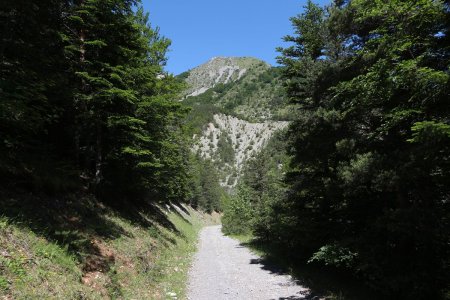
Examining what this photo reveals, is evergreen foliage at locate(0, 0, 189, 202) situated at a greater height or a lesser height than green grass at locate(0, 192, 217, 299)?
Result: greater

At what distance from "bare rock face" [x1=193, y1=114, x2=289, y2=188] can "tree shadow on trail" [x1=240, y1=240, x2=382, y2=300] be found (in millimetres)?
132402

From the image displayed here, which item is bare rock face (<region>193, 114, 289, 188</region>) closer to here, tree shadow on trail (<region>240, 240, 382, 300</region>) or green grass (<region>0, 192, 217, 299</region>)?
tree shadow on trail (<region>240, 240, 382, 300</region>)

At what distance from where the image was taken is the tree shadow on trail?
1099 centimetres

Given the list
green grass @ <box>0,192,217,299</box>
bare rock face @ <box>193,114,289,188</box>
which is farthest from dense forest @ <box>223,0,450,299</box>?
bare rock face @ <box>193,114,289,188</box>

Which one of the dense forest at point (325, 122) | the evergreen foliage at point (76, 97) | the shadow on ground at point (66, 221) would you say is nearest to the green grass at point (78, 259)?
the shadow on ground at point (66, 221)

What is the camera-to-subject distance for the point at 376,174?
8641 millimetres

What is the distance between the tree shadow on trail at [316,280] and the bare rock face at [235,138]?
132402 millimetres

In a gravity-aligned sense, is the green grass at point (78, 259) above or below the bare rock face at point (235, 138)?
below

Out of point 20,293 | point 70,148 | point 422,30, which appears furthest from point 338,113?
point 70,148

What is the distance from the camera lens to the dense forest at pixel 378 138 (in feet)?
25.6

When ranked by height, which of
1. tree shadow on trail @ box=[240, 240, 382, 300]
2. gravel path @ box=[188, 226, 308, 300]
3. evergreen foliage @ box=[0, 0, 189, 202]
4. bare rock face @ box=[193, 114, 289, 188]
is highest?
bare rock face @ box=[193, 114, 289, 188]

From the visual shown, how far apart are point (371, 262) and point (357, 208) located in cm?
245

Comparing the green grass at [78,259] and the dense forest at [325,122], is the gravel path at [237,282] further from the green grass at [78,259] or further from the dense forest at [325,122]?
the dense forest at [325,122]

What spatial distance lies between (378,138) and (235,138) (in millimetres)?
159545
